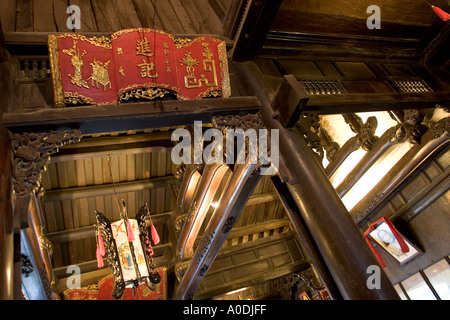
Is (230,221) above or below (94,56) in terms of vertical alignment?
below

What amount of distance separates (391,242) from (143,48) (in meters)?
5.70

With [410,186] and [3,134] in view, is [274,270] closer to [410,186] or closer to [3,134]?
[410,186]

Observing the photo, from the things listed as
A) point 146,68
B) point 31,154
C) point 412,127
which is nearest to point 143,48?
point 146,68

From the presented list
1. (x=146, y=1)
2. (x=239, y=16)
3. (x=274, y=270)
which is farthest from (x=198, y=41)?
(x=274, y=270)

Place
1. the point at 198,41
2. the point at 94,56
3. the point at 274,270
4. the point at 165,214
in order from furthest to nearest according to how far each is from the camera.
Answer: the point at 274,270 → the point at 165,214 → the point at 198,41 → the point at 94,56

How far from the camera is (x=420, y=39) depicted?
15.4ft

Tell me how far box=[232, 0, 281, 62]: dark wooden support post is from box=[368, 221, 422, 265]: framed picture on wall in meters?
4.25

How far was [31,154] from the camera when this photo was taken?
2.54m

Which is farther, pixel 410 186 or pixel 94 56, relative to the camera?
pixel 410 186

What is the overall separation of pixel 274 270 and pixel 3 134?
26.7ft

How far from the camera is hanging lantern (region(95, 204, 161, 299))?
501 cm

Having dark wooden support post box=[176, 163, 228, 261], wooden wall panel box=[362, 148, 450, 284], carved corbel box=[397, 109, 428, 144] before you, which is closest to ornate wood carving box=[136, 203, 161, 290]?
dark wooden support post box=[176, 163, 228, 261]

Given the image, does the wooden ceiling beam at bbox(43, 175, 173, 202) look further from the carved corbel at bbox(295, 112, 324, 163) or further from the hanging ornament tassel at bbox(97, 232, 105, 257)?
the carved corbel at bbox(295, 112, 324, 163)
